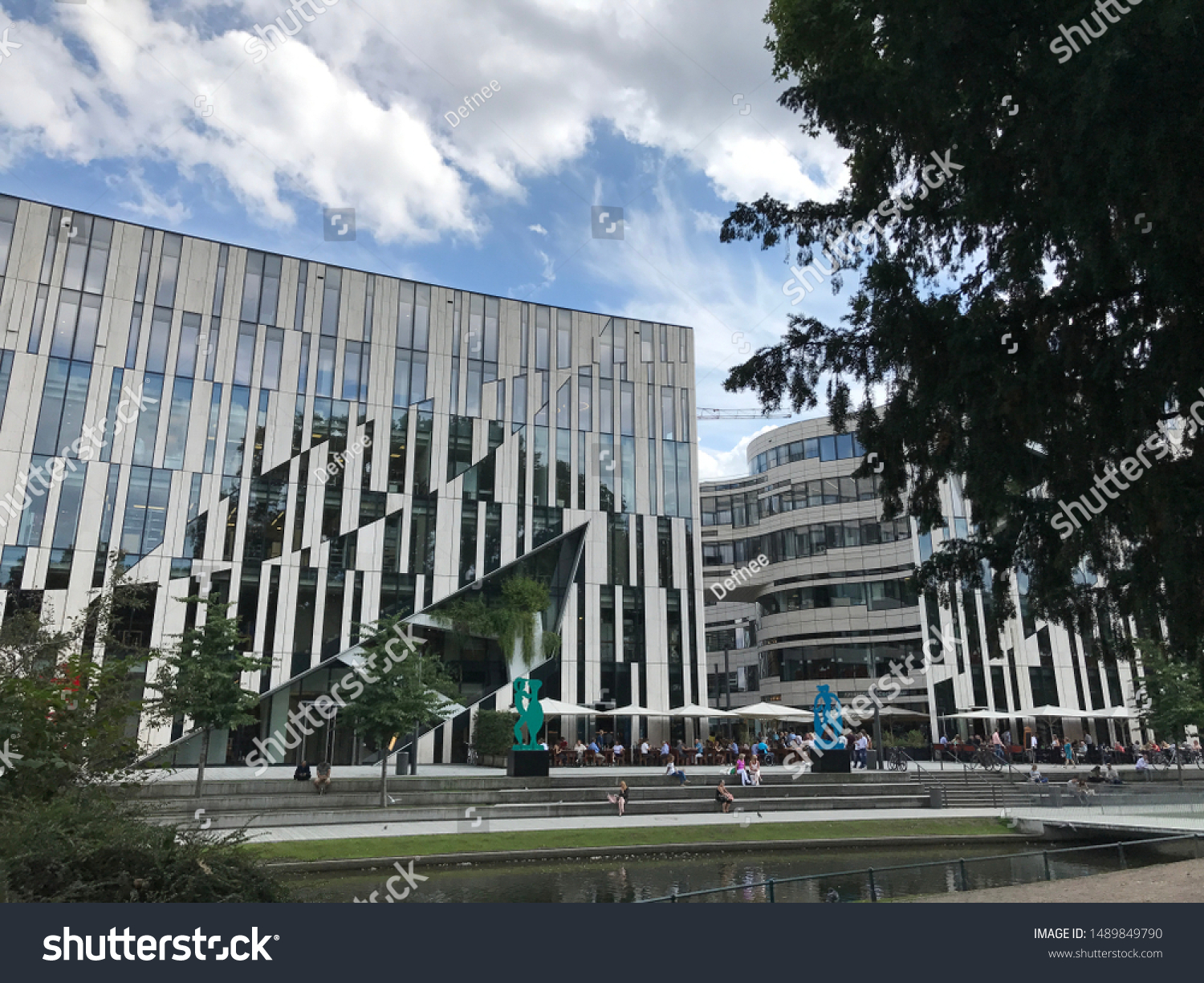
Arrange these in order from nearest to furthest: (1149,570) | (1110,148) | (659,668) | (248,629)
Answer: (1110,148) → (1149,570) → (248,629) → (659,668)

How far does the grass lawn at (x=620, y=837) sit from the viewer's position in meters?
19.0

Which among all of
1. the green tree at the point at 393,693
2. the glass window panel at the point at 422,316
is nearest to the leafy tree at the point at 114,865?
the green tree at the point at 393,693

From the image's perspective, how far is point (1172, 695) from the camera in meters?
35.7

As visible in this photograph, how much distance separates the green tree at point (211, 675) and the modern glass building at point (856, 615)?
3303 cm

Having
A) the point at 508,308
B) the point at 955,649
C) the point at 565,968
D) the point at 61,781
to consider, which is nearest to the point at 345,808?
the point at 61,781

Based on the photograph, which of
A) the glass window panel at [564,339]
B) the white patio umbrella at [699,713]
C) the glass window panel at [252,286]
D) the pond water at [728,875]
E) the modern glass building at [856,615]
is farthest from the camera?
the modern glass building at [856,615]

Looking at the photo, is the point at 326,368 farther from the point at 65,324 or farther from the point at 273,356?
the point at 65,324

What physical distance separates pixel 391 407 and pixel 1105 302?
122ft

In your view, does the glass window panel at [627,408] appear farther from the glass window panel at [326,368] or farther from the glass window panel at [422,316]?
the glass window panel at [326,368]

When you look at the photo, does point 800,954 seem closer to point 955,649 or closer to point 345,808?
point 345,808

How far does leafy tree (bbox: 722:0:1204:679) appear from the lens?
970 centimetres

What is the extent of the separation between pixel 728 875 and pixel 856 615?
48805 millimetres

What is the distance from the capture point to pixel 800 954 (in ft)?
22.2

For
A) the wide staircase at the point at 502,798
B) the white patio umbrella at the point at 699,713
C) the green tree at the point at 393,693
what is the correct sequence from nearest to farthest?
the wide staircase at the point at 502,798 → the green tree at the point at 393,693 → the white patio umbrella at the point at 699,713
